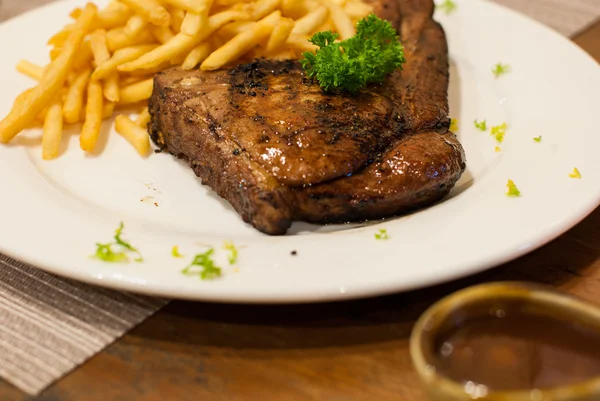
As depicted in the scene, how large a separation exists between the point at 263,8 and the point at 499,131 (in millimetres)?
2104

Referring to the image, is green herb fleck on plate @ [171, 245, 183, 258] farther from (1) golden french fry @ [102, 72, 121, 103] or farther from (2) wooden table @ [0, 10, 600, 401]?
(1) golden french fry @ [102, 72, 121, 103]

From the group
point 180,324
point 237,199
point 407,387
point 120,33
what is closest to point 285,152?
point 237,199

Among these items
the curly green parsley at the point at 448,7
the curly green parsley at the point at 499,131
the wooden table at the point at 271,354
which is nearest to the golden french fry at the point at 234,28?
the curly green parsley at the point at 499,131

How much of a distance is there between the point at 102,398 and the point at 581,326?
203 centimetres

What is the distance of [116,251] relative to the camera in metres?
3.25

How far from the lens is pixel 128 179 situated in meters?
4.29

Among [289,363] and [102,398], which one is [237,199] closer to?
[289,363]

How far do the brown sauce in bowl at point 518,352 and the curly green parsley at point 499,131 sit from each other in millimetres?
2294

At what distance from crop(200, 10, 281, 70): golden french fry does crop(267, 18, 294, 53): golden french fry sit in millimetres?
59

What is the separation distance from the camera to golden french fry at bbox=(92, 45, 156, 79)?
4695 millimetres

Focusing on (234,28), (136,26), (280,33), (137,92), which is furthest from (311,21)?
(137,92)

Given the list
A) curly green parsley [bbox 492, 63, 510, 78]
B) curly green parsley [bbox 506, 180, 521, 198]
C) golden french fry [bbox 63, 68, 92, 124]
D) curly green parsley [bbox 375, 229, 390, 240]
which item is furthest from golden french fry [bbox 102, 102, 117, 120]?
curly green parsley [bbox 492, 63, 510, 78]

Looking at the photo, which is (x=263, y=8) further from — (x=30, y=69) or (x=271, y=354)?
(x=271, y=354)

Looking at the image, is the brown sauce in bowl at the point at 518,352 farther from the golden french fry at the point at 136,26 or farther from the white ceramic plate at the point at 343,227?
the golden french fry at the point at 136,26
